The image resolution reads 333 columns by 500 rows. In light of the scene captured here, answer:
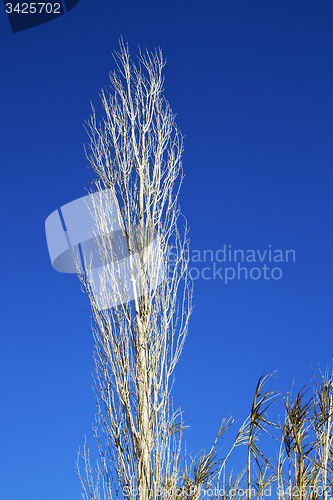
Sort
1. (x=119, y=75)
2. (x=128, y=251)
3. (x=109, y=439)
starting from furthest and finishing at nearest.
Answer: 1. (x=119, y=75)
2. (x=128, y=251)
3. (x=109, y=439)

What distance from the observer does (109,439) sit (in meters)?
4.44

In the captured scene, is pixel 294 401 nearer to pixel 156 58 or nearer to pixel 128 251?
pixel 128 251

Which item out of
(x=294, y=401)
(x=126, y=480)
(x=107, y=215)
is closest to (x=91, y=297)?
(x=107, y=215)

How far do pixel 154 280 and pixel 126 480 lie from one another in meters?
1.94

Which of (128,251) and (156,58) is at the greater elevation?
(156,58)

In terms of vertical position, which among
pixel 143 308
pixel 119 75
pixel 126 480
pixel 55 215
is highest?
pixel 119 75

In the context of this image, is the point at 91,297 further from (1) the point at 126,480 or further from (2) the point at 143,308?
(1) the point at 126,480

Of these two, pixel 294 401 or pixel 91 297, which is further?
pixel 91 297

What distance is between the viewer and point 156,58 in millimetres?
5547

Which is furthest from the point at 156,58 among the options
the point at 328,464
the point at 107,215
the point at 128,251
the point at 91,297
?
the point at 328,464

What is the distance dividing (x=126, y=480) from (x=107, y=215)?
2685 mm

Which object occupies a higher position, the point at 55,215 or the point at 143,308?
the point at 55,215

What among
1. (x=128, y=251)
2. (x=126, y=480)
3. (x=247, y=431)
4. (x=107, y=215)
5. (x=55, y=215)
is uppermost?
(x=55, y=215)

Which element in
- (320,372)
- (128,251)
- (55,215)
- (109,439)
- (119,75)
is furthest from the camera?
(55,215)
